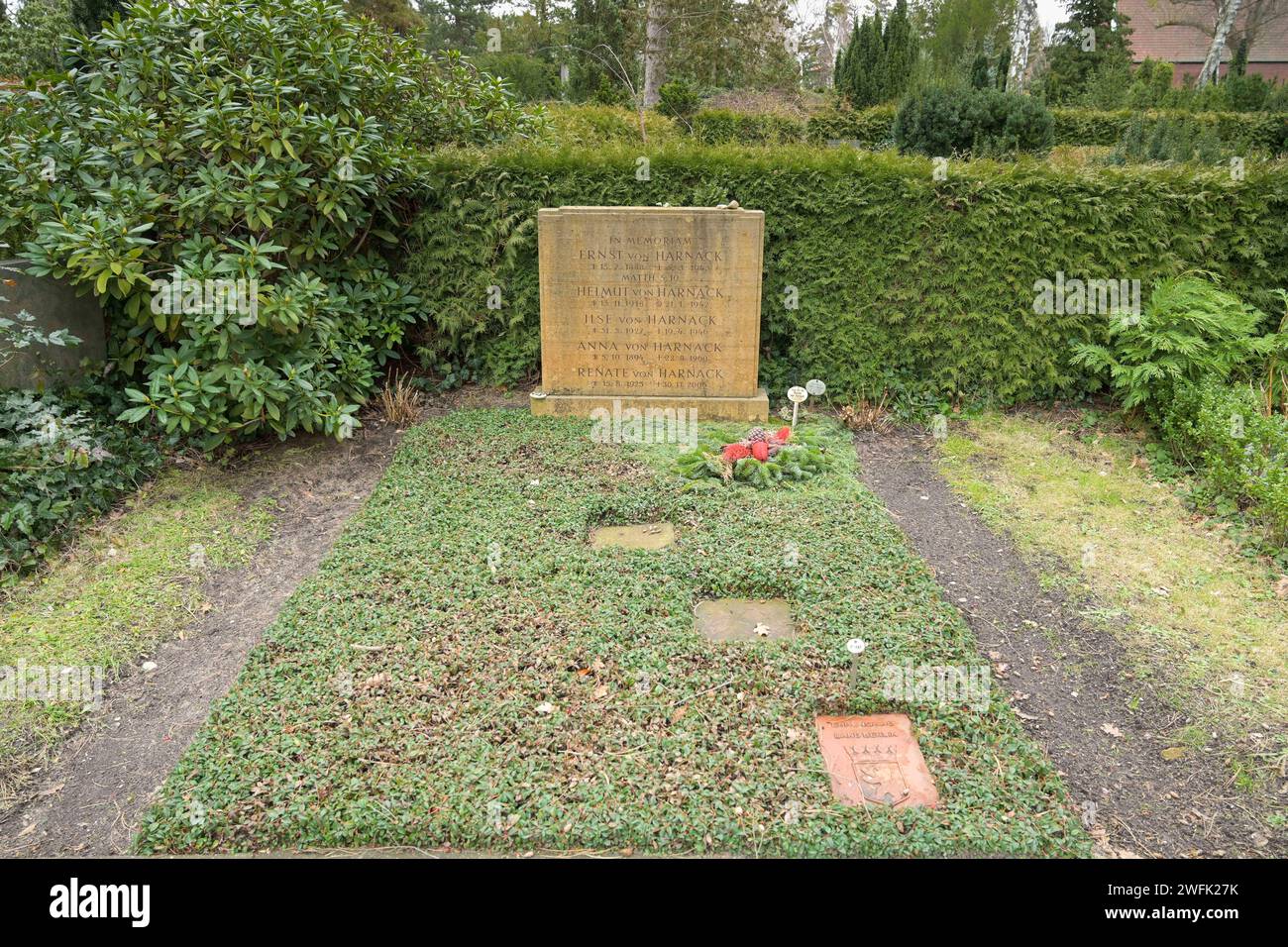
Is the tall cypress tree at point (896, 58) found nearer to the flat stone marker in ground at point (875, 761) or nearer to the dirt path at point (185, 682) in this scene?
the dirt path at point (185, 682)

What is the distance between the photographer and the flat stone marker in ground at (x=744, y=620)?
4.30 meters

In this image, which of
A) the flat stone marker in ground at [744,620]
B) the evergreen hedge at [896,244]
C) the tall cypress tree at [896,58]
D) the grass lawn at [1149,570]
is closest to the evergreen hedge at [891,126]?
the tall cypress tree at [896,58]

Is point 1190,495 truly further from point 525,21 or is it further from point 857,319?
point 525,21

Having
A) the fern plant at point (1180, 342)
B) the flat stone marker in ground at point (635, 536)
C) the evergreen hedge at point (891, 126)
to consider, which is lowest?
the flat stone marker in ground at point (635, 536)

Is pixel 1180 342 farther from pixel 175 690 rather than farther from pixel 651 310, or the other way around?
pixel 175 690

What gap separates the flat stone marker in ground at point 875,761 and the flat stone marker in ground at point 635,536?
6.00ft

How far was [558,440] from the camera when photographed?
6820 millimetres

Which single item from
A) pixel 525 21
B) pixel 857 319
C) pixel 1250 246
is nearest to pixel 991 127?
pixel 1250 246

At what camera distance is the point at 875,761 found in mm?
3475

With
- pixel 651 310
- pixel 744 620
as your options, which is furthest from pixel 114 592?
pixel 651 310

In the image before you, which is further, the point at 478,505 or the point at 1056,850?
the point at 478,505

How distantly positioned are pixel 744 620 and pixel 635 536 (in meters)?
1.18
